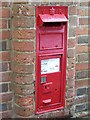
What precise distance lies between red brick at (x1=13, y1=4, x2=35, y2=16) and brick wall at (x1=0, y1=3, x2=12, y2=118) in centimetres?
8

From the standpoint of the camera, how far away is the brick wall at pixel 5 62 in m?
2.24

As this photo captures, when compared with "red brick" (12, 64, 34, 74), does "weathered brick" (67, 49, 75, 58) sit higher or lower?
higher

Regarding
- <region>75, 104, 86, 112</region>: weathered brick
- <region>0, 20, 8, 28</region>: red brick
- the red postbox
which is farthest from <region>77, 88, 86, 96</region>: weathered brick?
<region>0, 20, 8, 28</region>: red brick

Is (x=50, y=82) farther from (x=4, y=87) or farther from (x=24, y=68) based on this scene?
(x=4, y=87)

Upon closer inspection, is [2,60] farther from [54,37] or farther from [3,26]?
[54,37]

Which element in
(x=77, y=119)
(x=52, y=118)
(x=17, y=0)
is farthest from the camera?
(x=77, y=119)

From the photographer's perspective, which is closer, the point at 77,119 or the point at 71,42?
the point at 71,42

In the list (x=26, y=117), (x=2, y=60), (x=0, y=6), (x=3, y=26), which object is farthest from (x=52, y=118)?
(x=0, y=6)

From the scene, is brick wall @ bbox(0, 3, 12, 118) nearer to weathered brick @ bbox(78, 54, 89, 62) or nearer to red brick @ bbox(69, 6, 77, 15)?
red brick @ bbox(69, 6, 77, 15)

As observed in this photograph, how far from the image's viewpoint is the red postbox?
7.40 feet

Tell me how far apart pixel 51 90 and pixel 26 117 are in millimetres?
319

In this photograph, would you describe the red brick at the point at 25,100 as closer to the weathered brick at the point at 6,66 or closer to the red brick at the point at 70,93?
the weathered brick at the point at 6,66

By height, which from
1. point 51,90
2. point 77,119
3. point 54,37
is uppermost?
point 54,37

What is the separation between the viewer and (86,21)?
102 inches
